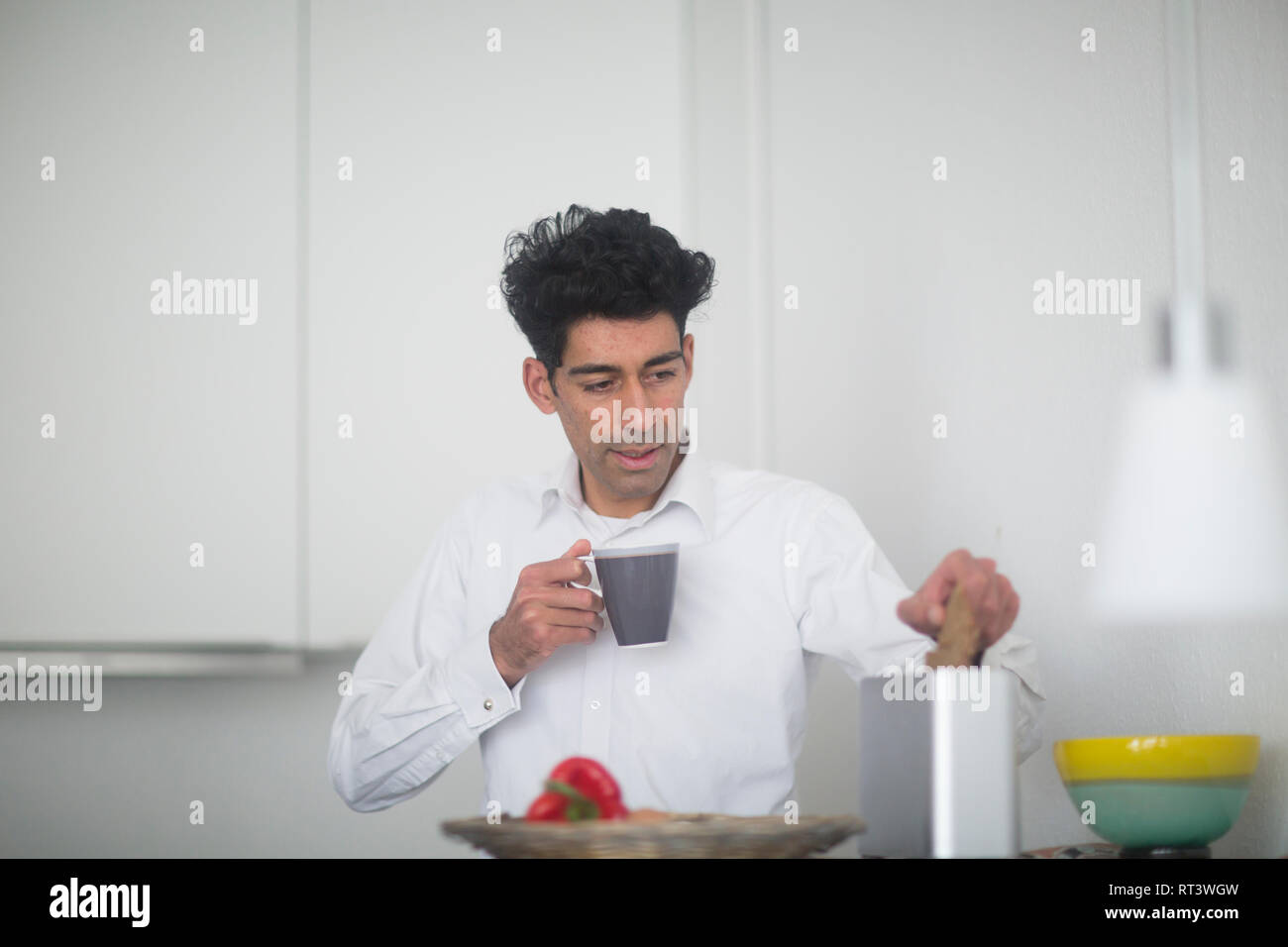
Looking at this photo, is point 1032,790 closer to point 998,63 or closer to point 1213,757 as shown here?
point 1213,757

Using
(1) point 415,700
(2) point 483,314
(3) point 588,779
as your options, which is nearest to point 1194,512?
(3) point 588,779

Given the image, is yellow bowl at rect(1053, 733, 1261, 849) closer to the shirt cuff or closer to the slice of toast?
the slice of toast

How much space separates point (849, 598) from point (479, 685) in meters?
0.41

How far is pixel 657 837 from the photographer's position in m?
0.77

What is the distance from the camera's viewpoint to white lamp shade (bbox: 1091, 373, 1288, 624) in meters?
1.16

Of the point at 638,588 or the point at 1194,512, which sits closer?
the point at 638,588

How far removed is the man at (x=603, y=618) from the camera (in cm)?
126

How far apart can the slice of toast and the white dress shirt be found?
32cm

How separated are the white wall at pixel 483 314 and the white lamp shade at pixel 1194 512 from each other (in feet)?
0.14

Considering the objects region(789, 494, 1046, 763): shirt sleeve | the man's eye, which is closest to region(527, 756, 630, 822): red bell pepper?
region(789, 494, 1046, 763): shirt sleeve

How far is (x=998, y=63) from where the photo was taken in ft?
4.58

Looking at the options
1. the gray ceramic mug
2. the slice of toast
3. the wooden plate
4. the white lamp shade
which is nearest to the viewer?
the wooden plate

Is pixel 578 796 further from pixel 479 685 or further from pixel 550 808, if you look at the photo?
pixel 479 685
